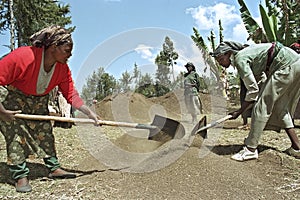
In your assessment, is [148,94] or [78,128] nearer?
[78,128]

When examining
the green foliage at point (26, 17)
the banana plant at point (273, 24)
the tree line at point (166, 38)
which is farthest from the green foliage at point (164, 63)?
the green foliage at point (26, 17)

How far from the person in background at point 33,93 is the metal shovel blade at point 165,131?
26.5 inches

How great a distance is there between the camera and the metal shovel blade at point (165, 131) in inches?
142

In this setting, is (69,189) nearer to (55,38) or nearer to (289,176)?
(55,38)

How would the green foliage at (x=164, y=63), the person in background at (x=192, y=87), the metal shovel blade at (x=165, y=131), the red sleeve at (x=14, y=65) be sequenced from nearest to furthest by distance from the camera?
the red sleeve at (x=14, y=65) → the metal shovel blade at (x=165, y=131) → the person in background at (x=192, y=87) → the green foliage at (x=164, y=63)

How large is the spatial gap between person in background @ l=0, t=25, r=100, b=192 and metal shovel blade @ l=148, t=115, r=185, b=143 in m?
0.67

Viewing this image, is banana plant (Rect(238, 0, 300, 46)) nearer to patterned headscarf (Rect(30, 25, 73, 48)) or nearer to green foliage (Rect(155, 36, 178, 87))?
green foliage (Rect(155, 36, 178, 87))

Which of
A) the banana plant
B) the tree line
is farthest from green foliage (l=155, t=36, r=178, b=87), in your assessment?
the banana plant

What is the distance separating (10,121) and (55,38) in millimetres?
774

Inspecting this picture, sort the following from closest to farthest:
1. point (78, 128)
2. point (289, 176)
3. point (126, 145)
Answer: point (289, 176) → point (126, 145) → point (78, 128)

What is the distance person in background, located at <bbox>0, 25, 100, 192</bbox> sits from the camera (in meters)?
2.81

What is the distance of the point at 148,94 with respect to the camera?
49.9 ft

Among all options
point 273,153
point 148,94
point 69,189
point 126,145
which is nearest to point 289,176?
point 273,153

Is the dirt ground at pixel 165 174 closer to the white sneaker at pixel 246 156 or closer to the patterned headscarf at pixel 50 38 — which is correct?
the white sneaker at pixel 246 156
